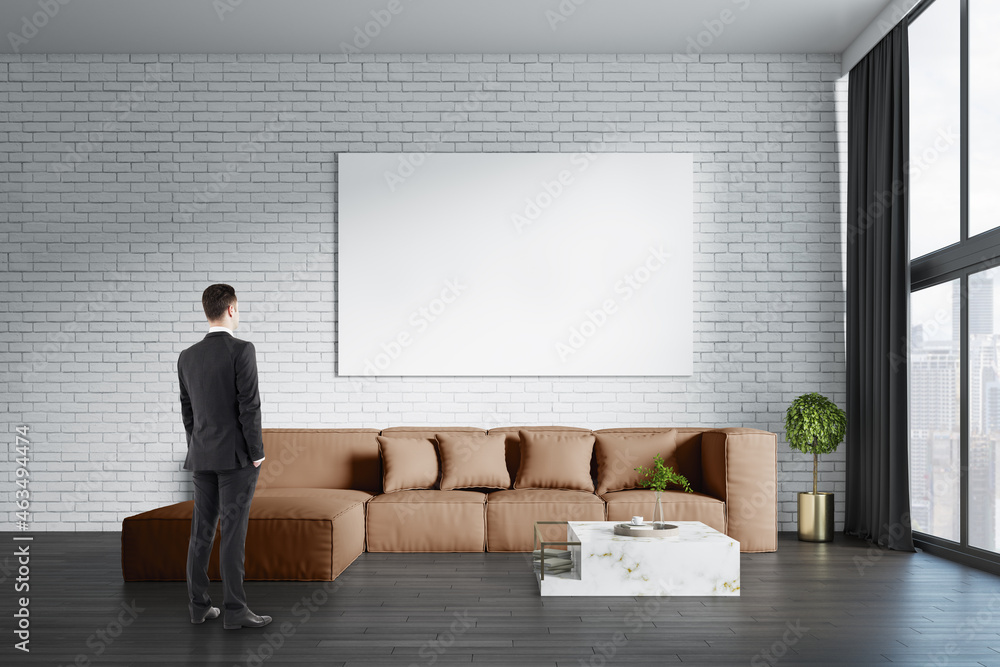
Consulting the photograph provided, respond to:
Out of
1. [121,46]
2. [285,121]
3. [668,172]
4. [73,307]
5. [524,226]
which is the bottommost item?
[73,307]

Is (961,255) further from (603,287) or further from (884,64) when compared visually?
(603,287)

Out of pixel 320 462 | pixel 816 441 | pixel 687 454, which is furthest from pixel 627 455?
pixel 320 462

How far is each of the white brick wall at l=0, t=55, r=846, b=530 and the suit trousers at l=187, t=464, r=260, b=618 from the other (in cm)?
291

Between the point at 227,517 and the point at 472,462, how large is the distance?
2.51 metres

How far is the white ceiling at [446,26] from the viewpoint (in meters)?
5.92

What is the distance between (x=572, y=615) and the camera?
388cm

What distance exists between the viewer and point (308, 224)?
6645 mm

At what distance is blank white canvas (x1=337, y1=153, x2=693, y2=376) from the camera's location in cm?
654

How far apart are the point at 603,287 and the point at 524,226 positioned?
2.70 ft

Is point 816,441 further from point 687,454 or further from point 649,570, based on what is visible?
point 649,570

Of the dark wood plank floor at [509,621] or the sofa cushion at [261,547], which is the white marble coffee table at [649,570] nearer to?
the dark wood plank floor at [509,621]

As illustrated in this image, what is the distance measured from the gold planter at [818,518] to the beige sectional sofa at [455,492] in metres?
0.55

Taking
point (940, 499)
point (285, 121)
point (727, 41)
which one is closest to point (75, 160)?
point (285, 121)

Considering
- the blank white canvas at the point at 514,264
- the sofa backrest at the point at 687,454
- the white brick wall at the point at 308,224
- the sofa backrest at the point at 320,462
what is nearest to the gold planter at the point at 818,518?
the white brick wall at the point at 308,224
